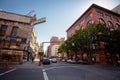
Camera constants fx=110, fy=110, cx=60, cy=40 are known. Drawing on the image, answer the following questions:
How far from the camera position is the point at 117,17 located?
50.3m

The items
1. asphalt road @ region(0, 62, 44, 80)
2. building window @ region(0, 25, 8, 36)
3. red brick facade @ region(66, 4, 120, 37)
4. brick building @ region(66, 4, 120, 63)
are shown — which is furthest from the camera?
red brick facade @ region(66, 4, 120, 37)

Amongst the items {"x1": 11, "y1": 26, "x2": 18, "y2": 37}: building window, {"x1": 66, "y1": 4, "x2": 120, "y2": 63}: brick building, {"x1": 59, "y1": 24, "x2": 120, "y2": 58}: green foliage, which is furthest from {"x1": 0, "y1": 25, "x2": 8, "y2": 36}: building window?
{"x1": 66, "y1": 4, "x2": 120, "y2": 63}: brick building

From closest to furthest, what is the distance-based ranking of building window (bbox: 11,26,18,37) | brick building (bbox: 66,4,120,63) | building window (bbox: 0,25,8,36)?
building window (bbox: 0,25,8,36) < building window (bbox: 11,26,18,37) < brick building (bbox: 66,4,120,63)

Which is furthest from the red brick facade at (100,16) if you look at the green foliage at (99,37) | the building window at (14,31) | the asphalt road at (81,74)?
the asphalt road at (81,74)

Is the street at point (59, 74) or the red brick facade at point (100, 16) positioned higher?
the red brick facade at point (100, 16)

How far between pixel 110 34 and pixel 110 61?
12535mm

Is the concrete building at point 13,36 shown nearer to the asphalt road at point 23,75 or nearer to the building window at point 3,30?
the building window at point 3,30

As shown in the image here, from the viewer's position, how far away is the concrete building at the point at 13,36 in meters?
25.0

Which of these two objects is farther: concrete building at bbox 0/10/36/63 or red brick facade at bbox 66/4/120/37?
red brick facade at bbox 66/4/120/37

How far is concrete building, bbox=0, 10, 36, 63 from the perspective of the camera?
81.9ft

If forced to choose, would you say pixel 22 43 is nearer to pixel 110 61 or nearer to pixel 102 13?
pixel 110 61

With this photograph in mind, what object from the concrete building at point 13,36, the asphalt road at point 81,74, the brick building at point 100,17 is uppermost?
the brick building at point 100,17

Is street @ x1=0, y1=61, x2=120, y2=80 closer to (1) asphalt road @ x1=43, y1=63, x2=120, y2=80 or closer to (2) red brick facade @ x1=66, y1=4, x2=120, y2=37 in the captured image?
(1) asphalt road @ x1=43, y1=63, x2=120, y2=80

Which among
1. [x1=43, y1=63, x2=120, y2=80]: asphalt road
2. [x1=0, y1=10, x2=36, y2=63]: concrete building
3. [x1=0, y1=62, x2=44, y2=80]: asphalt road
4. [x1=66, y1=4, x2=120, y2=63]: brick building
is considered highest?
[x1=66, y1=4, x2=120, y2=63]: brick building
